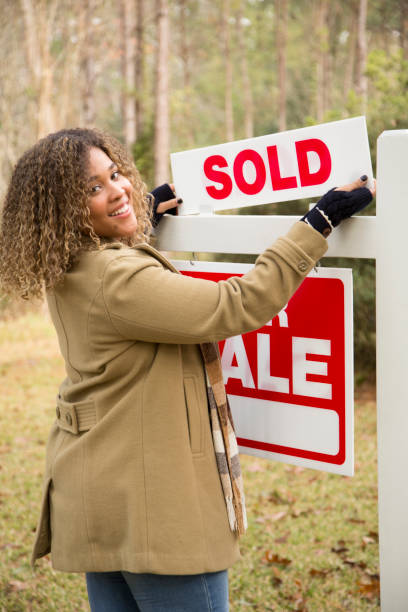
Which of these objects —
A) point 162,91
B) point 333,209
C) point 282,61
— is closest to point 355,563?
point 333,209

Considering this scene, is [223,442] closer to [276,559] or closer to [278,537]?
[276,559]

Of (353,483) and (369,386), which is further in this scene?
(369,386)

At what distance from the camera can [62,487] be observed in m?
1.87

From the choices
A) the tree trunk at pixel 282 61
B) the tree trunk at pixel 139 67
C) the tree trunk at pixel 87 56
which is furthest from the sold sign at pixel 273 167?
the tree trunk at pixel 282 61

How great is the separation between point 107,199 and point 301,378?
29.7 inches

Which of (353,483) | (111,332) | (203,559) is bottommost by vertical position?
(353,483)

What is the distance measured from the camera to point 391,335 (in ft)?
5.88

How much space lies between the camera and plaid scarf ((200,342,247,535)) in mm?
1809

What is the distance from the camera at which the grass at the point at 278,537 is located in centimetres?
340

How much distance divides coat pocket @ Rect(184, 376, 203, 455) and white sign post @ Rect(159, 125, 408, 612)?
1.59 feet

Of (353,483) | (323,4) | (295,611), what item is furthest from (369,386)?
(323,4)

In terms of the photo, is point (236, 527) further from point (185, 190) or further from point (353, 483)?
point (353, 483)

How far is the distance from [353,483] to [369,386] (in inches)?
90.2

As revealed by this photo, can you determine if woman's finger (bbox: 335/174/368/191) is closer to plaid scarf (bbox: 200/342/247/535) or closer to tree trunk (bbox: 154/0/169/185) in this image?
plaid scarf (bbox: 200/342/247/535)
